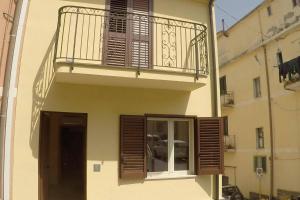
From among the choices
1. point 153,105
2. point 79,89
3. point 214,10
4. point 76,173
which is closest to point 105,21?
point 79,89

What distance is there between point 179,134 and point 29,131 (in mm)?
3707

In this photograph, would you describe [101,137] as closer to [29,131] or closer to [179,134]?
[29,131]

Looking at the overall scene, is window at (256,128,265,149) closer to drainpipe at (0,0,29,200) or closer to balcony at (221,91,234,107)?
balcony at (221,91,234,107)

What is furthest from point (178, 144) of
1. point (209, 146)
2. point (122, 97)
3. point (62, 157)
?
point (62, 157)

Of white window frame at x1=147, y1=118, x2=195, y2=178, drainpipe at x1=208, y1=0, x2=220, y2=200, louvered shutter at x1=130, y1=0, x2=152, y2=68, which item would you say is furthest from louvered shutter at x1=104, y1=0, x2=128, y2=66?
drainpipe at x1=208, y1=0, x2=220, y2=200

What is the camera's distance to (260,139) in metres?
21.0

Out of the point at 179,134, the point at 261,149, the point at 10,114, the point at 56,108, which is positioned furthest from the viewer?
the point at 261,149

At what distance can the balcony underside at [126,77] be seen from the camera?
684cm

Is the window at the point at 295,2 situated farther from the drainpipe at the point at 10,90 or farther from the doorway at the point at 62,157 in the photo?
the drainpipe at the point at 10,90

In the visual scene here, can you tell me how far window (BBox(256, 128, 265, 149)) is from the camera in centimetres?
2075

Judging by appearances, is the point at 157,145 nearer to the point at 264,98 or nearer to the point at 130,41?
the point at 130,41

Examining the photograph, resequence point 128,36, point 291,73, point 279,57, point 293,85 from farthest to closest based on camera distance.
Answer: point 279,57, point 293,85, point 291,73, point 128,36

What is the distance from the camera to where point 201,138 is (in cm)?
854

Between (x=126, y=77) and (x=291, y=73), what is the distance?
41.9 feet
